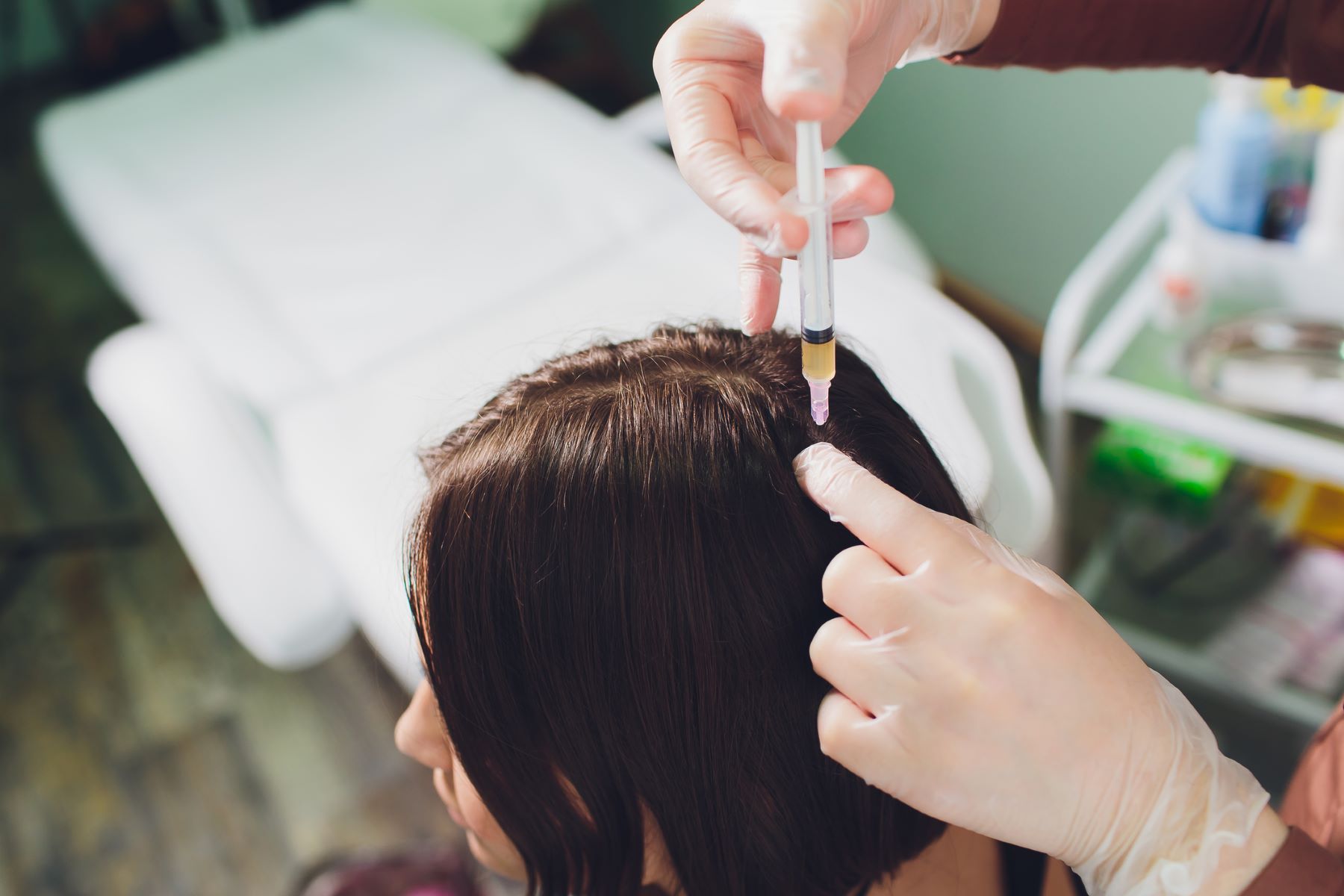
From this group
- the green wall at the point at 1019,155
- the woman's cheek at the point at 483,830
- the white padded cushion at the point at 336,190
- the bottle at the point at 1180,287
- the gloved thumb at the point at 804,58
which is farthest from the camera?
the green wall at the point at 1019,155

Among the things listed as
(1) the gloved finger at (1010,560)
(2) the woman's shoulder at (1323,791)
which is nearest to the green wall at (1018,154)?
(2) the woman's shoulder at (1323,791)

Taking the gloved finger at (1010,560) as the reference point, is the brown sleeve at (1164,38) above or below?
above

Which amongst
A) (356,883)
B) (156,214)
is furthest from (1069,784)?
(156,214)

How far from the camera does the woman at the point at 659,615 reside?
0.67 metres

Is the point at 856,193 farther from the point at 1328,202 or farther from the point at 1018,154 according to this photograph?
the point at 1018,154

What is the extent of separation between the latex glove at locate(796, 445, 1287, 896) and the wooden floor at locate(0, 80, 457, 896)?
1329mm

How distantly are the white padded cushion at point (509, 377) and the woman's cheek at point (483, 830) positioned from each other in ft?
1.10

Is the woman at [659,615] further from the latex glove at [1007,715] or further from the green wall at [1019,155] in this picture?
the green wall at [1019,155]

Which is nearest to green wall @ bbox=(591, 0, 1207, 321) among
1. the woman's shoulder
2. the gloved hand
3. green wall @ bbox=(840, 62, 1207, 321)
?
Answer: green wall @ bbox=(840, 62, 1207, 321)

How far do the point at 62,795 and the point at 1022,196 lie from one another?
2.05m

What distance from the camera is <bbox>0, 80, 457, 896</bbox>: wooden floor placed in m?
1.76

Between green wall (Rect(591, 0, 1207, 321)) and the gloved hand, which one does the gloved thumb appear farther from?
green wall (Rect(591, 0, 1207, 321))

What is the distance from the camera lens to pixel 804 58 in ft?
1.90

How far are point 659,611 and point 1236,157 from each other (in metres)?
1.05
